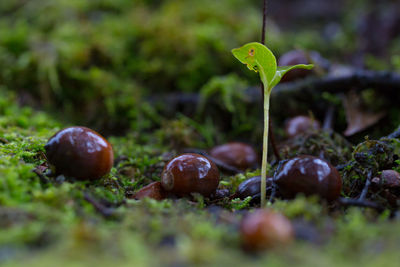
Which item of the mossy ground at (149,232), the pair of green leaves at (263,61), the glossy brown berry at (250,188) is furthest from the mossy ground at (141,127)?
the pair of green leaves at (263,61)

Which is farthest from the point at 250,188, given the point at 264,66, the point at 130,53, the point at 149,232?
the point at 130,53

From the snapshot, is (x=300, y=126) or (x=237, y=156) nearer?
(x=237, y=156)

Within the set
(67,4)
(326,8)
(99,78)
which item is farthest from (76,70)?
(326,8)

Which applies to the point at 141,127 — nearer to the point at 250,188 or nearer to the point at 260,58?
the point at 250,188

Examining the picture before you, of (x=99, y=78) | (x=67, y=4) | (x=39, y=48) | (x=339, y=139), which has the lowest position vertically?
(x=339, y=139)

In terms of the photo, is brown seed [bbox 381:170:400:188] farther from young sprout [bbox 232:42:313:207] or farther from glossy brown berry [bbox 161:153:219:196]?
glossy brown berry [bbox 161:153:219:196]

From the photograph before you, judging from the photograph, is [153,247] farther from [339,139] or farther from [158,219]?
[339,139]
